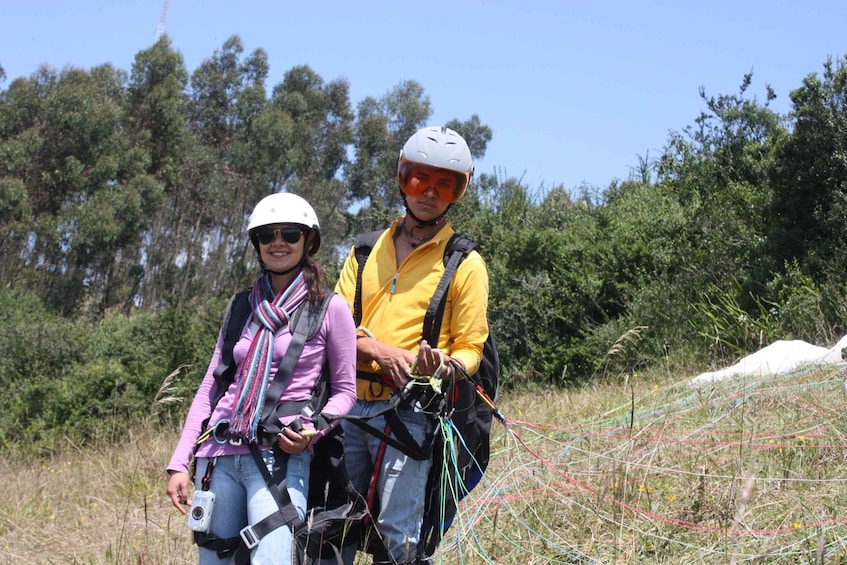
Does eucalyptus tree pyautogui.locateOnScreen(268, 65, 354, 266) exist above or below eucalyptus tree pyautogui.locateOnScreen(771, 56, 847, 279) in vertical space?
above

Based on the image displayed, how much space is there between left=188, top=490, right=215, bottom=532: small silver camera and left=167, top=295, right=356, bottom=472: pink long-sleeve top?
0.50 ft

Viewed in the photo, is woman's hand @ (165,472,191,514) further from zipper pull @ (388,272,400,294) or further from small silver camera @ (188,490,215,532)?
zipper pull @ (388,272,400,294)

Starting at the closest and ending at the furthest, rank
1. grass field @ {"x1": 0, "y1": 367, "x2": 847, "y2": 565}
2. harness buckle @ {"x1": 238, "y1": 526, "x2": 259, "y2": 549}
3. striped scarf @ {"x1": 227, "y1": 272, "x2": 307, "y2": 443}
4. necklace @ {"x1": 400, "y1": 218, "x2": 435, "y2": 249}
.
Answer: harness buckle @ {"x1": 238, "y1": 526, "x2": 259, "y2": 549} < striped scarf @ {"x1": 227, "y1": 272, "x2": 307, "y2": 443} < necklace @ {"x1": 400, "y1": 218, "x2": 435, "y2": 249} < grass field @ {"x1": 0, "y1": 367, "x2": 847, "y2": 565}

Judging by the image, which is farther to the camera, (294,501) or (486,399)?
(486,399)

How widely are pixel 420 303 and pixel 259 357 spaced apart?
2.26 feet

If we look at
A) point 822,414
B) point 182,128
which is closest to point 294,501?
point 822,414

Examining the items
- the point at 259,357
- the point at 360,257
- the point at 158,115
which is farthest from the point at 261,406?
the point at 158,115

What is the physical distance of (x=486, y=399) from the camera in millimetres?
3268

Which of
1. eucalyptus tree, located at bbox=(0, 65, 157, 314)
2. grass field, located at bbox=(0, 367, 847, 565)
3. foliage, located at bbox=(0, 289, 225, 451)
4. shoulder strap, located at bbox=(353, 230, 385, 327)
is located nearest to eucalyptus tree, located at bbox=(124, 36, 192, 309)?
eucalyptus tree, located at bbox=(0, 65, 157, 314)

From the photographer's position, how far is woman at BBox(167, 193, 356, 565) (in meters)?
2.68

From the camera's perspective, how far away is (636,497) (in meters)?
4.17

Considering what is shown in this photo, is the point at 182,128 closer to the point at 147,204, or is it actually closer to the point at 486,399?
the point at 147,204

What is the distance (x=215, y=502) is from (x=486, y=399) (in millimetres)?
1099

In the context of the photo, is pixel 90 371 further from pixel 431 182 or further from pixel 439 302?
pixel 439 302
